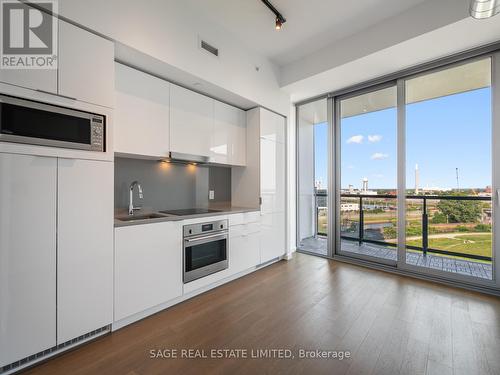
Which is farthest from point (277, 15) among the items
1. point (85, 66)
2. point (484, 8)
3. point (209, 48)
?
point (85, 66)

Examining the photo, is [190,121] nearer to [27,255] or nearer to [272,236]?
[27,255]

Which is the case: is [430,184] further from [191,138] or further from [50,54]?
[50,54]

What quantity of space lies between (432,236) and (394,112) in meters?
1.84

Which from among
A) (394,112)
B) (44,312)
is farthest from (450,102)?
(44,312)

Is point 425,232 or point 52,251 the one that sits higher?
point 52,251

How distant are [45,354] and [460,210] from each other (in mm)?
4349

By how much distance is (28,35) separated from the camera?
1.50 m

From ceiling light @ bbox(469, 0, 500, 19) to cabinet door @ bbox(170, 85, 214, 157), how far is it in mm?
2504

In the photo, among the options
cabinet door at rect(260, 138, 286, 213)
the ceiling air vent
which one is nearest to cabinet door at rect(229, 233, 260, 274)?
cabinet door at rect(260, 138, 286, 213)

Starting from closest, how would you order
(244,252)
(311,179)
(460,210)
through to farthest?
(460,210) < (244,252) < (311,179)

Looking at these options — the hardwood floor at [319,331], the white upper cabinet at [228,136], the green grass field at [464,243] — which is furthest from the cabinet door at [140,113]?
the green grass field at [464,243]

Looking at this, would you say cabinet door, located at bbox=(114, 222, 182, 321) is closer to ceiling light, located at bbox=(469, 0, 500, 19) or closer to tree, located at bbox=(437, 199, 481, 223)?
ceiling light, located at bbox=(469, 0, 500, 19)

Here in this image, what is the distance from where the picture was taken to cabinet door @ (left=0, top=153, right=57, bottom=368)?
135 cm

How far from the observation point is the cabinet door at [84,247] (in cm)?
155
